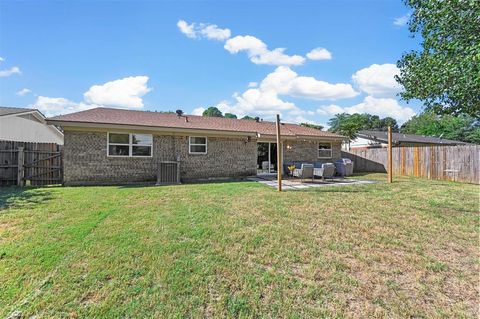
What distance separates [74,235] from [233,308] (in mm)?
3489

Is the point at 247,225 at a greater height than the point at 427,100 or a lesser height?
lesser

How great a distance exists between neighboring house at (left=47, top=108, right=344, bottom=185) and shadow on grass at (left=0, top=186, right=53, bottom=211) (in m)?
2.56

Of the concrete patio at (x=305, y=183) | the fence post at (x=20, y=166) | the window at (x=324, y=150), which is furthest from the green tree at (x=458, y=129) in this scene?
the fence post at (x=20, y=166)

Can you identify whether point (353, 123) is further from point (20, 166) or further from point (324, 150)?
point (20, 166)

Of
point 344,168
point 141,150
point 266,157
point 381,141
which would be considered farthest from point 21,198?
point 381,141

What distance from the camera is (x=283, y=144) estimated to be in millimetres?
15812

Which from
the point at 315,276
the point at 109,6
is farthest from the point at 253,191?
the point at 109,6

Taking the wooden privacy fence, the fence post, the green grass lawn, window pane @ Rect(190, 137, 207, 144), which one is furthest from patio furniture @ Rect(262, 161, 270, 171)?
the fence post

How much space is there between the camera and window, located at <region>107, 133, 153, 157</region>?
12000 mm

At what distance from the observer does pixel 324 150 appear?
676 inches

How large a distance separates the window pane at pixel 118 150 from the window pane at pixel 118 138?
24cm

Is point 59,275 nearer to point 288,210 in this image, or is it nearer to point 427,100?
point 288,210

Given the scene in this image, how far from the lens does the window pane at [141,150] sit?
12.4 metres

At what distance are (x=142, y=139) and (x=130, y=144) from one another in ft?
2.01
